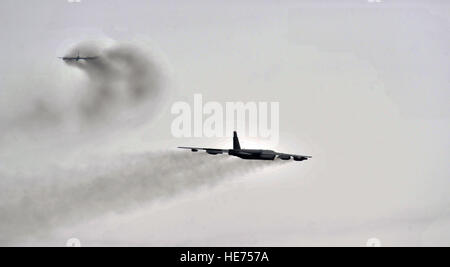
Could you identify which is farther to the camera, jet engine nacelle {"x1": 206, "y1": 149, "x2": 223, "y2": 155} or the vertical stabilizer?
the vertical stabilizer

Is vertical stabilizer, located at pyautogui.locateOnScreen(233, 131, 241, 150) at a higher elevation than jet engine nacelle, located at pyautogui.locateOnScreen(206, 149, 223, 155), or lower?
higher

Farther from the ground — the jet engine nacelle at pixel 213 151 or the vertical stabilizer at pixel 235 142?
the vertical stabilizer at pixel 235 142

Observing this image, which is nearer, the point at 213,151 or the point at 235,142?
the point at 213,151

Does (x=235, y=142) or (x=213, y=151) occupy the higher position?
(x=235, y=142)

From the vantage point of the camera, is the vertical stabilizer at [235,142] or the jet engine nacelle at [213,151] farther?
the vertical stabilizer at [235,142]
